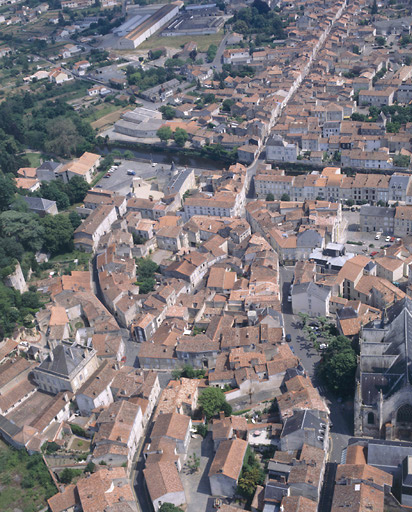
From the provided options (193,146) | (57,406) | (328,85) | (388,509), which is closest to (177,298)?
(57,406)

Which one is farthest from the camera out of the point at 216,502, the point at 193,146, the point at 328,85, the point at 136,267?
the point at 328,85

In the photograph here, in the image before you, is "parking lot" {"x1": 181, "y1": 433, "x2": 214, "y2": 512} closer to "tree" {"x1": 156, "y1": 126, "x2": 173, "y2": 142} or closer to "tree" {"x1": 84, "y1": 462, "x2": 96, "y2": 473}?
"tree" {"x1": 84, "y1": 462, "x2": 96, "y2": 473}

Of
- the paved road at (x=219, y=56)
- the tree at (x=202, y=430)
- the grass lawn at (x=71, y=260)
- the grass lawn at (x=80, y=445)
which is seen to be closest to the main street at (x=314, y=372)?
the tree at (x=202, y=430)

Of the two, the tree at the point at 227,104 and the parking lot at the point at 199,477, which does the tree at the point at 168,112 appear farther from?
the parking lot at the point at 199,477

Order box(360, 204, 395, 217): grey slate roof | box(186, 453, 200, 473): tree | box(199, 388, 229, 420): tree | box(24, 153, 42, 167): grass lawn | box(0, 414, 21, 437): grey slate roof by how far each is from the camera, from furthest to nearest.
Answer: box(24, 153, 42, 167): grass lawn < box(360, 204, 395, 217): grey slate roof < box(0, 414, 21, 437): grey slate roof < box(199, 388, 229, 420): tree < box(186, 453, 200, 473): tree

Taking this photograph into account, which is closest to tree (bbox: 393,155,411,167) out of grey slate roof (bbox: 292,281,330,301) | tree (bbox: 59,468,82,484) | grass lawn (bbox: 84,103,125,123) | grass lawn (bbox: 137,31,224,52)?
grey slate roof (bbox: 292,281,330,301)

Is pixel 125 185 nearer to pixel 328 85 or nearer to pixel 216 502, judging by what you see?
pixel 328 85

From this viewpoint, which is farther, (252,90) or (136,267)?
(252,90)
